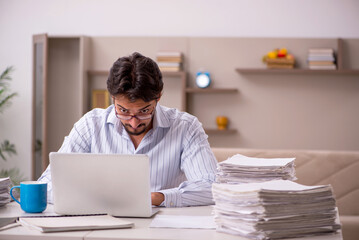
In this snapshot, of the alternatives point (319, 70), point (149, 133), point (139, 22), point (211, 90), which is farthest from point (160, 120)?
point (139, 22)

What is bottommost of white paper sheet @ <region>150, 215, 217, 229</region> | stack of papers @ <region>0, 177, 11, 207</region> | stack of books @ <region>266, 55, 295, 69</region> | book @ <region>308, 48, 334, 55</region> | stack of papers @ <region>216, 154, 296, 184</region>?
white paper sheet @ <region>150, 215, 217, 229</region>

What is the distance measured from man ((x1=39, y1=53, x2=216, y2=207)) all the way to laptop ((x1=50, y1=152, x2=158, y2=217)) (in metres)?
0.49

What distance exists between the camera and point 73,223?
1592mm

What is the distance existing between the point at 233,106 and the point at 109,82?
3.36m

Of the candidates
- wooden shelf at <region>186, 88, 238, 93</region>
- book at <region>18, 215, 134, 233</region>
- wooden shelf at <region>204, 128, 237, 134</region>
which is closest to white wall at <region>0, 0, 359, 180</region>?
wooden shelf at <region>186, 88, 238, 93</region>

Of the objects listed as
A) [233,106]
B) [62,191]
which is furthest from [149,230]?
[233,106]

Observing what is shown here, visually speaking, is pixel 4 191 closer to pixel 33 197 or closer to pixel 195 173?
pixel 33 197

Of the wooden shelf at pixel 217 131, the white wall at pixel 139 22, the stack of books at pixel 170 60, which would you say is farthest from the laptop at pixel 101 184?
the white wall at pixel 139 22

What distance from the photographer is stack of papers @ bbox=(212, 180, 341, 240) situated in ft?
4.84

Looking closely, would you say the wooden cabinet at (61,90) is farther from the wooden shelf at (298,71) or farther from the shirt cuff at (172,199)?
the shirt cuff at (172,199)

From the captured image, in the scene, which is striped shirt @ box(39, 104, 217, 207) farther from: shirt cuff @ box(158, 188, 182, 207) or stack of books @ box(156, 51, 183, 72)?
stack of books @ box(156, 51, 183, 72)

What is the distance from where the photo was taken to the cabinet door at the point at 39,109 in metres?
5.41

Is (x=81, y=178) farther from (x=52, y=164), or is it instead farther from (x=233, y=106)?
(x=233, y=106)

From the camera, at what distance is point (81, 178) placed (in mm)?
1731
